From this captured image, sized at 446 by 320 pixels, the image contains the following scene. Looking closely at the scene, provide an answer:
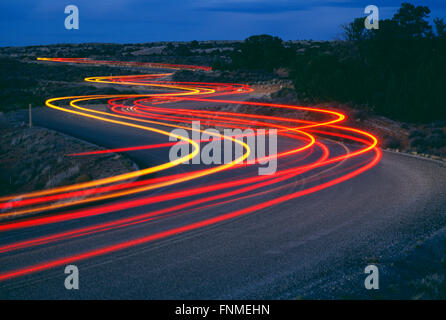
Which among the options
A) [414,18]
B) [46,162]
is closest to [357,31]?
[414,18]

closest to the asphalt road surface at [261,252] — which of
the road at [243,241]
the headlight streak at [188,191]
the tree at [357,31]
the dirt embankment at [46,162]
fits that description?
the road at [243,241]

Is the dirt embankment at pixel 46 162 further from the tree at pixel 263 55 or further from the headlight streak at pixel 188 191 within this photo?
the tree at pixel 263 55

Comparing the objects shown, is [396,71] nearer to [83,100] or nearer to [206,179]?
[206,179]

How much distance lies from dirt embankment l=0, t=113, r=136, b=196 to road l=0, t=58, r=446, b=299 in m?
5.65

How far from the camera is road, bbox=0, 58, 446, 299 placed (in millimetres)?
7203

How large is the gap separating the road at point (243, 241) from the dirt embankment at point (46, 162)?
5.65 m

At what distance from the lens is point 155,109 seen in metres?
38.0

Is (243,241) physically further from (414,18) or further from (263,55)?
(263,55)

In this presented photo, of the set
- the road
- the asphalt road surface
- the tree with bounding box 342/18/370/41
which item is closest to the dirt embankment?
the road

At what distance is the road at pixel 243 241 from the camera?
7203mm

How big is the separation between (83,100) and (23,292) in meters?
41.1

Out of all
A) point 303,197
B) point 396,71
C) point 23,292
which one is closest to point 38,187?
point 303,197

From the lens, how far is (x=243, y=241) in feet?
30.5

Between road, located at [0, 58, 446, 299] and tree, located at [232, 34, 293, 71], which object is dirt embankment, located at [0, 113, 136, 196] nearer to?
road, located at [0, 58, 446, 299]
